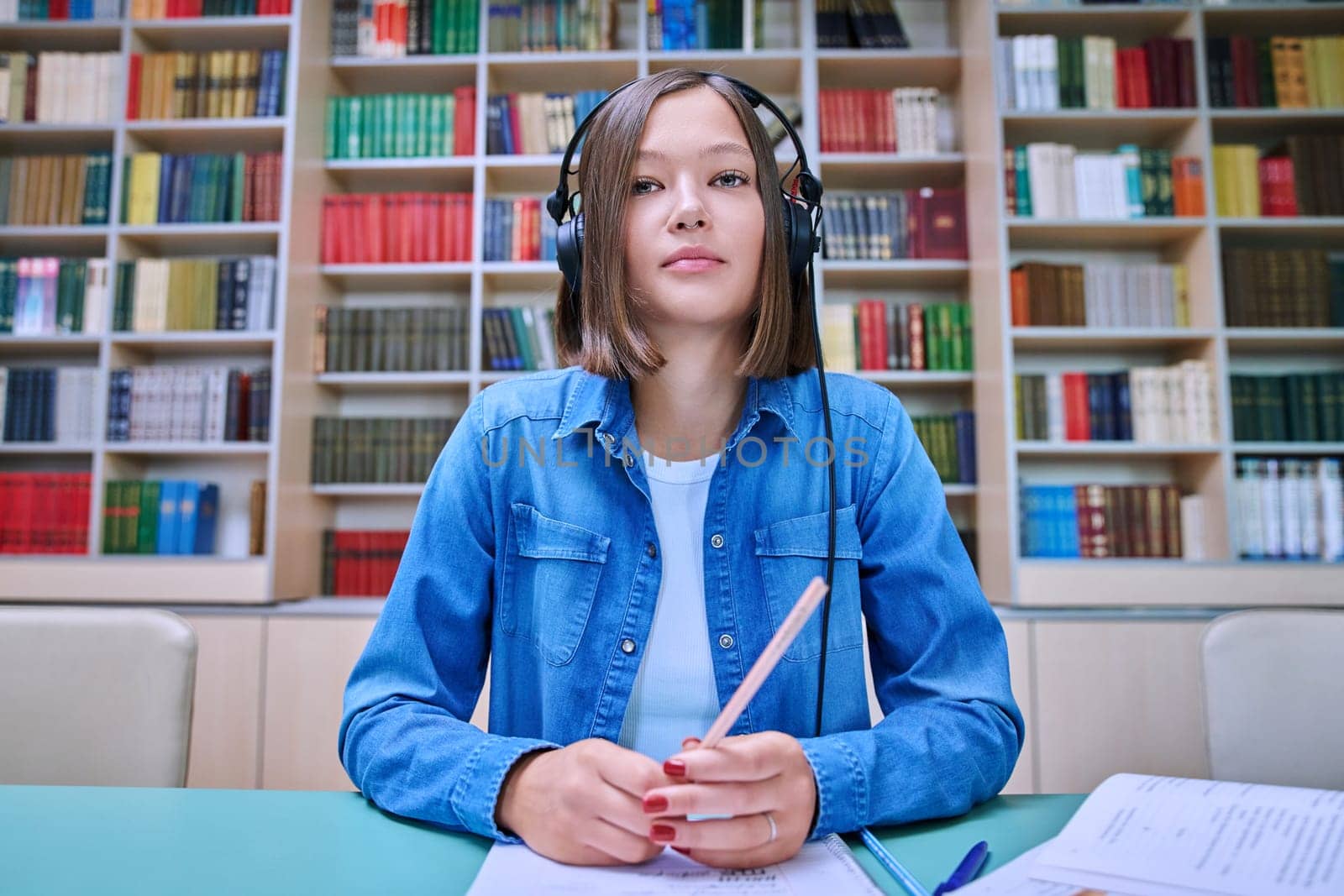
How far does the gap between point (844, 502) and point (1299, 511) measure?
7.51 feet

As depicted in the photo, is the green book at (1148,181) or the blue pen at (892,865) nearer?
the blue pen at (892,865)

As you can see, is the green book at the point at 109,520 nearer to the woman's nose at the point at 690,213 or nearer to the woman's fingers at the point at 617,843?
the woman's nose at the point at 690,213

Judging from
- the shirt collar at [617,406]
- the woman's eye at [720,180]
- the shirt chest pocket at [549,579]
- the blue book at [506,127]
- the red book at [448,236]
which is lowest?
the shirt chest pocket at [549,579]

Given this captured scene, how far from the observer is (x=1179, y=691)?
2283 mm

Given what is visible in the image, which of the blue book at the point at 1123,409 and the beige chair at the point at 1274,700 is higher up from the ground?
the blue book at the point at 1123,409

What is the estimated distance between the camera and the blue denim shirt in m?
0.83

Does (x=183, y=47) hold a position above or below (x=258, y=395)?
above

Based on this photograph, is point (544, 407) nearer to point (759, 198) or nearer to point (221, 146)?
point (759, 198)

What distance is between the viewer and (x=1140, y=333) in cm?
256

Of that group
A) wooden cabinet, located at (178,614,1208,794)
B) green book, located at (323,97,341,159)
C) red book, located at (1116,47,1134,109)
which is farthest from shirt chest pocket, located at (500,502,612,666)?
red book, located at (1116,47,1134,109)

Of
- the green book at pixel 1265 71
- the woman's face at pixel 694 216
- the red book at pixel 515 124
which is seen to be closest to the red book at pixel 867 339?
the red book at pixel 515 124

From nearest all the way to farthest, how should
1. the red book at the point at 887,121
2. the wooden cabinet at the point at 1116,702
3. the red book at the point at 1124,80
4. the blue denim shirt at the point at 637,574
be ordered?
the blue denim shirt at the point at 637,574 → the wooden cabinet at the point at 1116,702 → the red book at the point at 1124,80 → the red book at the point at 887,121

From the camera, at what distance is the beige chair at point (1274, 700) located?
3.13 ft

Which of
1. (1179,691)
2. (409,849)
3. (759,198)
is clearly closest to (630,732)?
(409,849)
